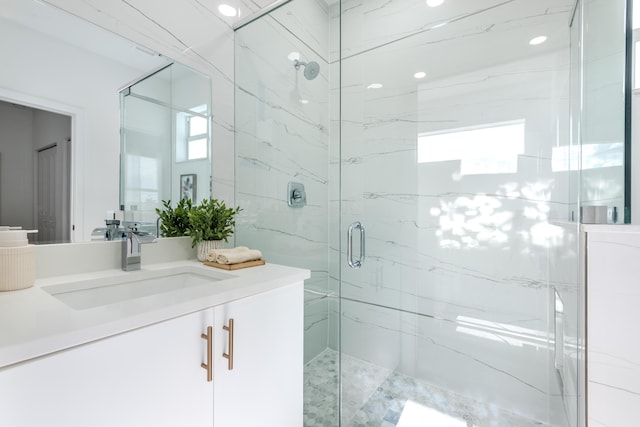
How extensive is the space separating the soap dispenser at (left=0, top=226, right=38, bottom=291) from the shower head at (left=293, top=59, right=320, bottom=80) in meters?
1.59

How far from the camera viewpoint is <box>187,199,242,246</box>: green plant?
1.38 m

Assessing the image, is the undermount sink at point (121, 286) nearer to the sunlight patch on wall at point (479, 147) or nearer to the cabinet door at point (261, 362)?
the cabinet door at point (261, 362)

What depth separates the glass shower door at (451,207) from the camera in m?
1.59

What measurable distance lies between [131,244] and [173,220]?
1.01ft

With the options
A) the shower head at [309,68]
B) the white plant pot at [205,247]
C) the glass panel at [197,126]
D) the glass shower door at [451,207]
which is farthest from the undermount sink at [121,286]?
the shower head at [309,68]

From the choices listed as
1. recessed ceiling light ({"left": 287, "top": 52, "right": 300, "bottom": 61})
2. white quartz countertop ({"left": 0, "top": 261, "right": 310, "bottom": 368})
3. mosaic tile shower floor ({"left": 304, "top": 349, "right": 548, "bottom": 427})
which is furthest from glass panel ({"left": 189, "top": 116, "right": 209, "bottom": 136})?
mosaic tile shower floor ({"left": 304, "top": 349, "right": 548, "bottom": 427})

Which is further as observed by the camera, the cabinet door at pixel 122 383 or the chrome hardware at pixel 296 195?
the chrome hardware at pixel 296 195

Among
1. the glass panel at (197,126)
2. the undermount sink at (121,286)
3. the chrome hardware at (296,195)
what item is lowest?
the undermount sink at (121,286)

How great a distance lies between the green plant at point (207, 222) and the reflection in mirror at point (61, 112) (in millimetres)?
318

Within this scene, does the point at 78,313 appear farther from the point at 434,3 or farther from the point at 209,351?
the point at 434,3

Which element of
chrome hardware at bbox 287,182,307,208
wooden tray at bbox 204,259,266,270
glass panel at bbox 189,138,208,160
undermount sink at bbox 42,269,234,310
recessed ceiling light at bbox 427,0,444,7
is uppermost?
recessed ceiling light at bbox 427,0,444,7

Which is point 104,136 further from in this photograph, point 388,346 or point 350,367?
point 388,346

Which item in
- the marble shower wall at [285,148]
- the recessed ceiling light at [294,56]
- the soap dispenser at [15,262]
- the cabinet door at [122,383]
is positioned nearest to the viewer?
the cabinet door at [122,383]

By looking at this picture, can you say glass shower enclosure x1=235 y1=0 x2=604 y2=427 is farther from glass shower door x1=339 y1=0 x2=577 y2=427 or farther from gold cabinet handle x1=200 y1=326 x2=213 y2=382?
gold cabinet handle x1=200 y1=326 x2=213 y2=382
